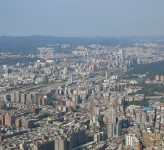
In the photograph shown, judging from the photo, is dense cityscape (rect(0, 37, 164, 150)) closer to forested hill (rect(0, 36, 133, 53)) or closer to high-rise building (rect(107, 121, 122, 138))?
high-rise building (rect(107, 121, 122, 138))

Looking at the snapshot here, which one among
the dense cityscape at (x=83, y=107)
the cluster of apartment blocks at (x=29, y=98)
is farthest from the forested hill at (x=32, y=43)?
the cluster of apartment blocks at (x=29, y=98)

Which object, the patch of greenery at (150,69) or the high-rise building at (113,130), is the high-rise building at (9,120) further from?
the patch of greenery at (150,69)

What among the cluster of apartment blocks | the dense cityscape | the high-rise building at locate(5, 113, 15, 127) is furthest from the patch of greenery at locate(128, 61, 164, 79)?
the high-rise building at locate(5, 113, 15, 127)

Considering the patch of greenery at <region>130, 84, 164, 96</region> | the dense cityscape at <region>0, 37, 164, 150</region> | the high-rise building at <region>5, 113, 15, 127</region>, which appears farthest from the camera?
the patch of greenery at <region>130, 84, 164, 96</region>

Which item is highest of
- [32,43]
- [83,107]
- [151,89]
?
[32,43]

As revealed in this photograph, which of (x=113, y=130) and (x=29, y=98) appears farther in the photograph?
(x=29, y=98)

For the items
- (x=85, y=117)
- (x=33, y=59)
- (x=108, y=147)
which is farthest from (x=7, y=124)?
(x=33, y=59)

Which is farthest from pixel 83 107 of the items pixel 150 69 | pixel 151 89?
pixel 150 69

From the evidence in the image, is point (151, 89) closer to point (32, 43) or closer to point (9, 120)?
point (9, 120)

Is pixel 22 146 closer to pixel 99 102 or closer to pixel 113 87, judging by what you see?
pixel 99 102
